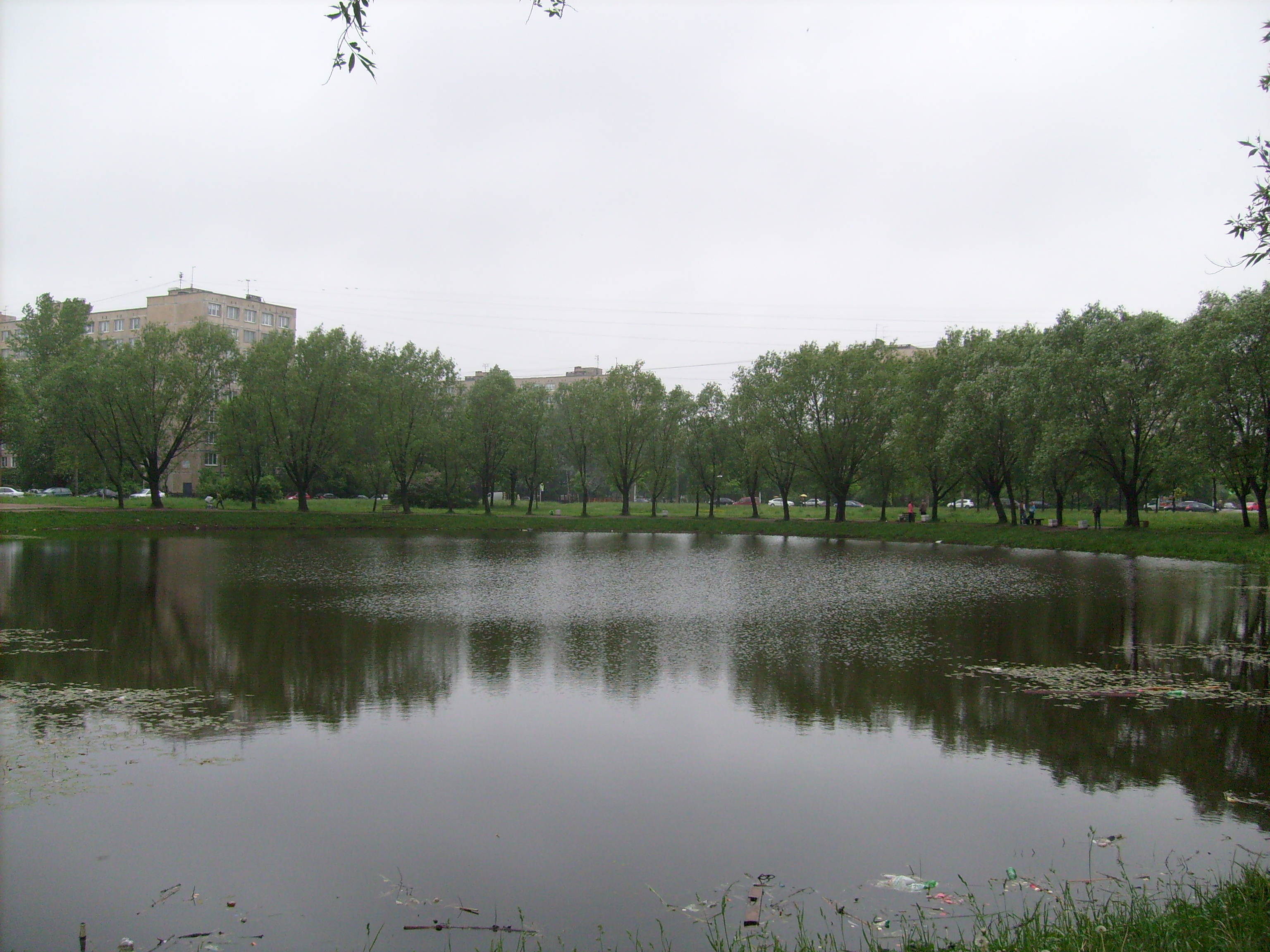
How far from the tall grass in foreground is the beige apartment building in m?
101

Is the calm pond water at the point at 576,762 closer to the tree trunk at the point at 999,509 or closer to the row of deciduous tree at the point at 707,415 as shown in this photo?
the row of deciduous tree at the point at 707,415

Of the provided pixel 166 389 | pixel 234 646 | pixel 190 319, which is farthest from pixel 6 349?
pixel 234 646

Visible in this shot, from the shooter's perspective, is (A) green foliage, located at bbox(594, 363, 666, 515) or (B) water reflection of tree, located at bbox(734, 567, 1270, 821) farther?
(A) green foliage, located at bbox(594, 363, 666, 515)

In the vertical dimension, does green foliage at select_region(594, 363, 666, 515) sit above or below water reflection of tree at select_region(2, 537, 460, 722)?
above

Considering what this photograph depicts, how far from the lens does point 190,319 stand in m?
104

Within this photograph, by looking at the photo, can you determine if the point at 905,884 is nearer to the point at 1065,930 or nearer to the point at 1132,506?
the point at 1065,930

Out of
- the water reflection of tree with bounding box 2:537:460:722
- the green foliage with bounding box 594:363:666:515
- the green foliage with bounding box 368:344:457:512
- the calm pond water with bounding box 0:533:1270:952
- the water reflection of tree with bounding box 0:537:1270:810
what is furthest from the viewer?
the green foliage with bounding box 594:363:666:515

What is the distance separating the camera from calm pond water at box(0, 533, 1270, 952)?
6191 millimetres

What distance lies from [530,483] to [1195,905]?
72.3 meters

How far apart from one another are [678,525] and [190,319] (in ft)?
239

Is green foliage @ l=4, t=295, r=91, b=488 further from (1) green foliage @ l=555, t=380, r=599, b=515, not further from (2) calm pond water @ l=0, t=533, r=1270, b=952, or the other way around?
(2) calm pond water @ l=0, t=533, r=1270, b=952

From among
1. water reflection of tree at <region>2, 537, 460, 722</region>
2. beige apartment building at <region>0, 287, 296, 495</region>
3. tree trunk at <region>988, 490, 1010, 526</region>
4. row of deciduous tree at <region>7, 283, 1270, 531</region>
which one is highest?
beige apartment building at <region>0, 287, 296, 495</region>

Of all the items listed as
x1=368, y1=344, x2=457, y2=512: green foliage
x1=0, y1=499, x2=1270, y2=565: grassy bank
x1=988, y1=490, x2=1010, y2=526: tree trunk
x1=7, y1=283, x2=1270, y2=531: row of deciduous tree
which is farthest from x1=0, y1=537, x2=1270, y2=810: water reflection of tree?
x1=368, y1=344, x2=457, y2=512: green foliage

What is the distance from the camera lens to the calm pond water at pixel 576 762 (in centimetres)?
619
